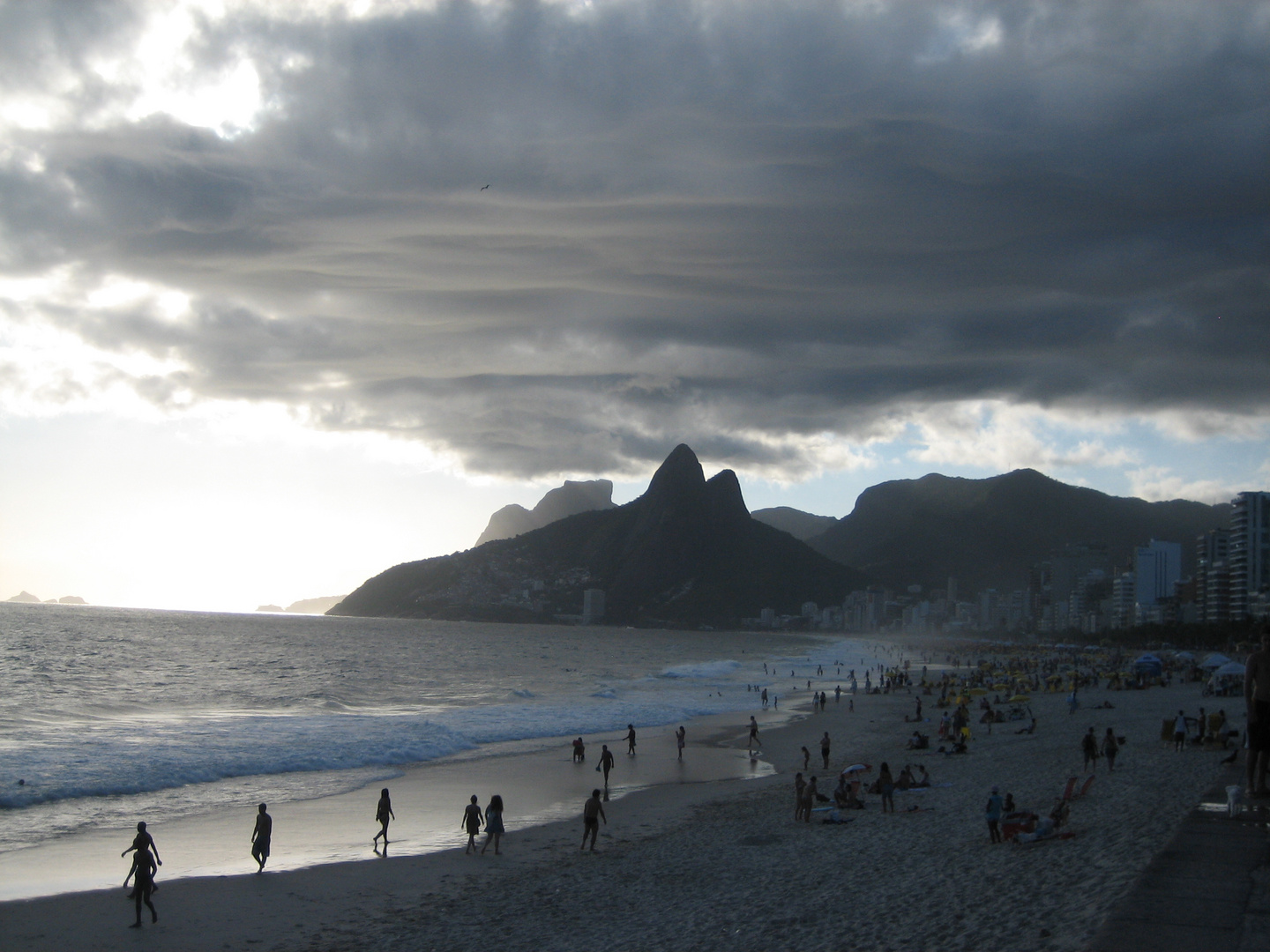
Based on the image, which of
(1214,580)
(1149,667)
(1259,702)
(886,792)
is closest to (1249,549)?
(1214,580)

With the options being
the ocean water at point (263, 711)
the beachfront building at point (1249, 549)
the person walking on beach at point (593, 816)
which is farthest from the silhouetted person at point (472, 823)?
the beachfront building at point (1249, 549)

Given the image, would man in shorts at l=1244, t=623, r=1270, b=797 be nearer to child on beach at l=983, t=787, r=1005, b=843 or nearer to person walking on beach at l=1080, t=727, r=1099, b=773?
child on beach at l=983, t=787, r=1005, b=843

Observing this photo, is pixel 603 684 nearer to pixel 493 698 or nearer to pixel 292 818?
pixel 493 698

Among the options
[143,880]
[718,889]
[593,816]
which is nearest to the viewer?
[143,880]

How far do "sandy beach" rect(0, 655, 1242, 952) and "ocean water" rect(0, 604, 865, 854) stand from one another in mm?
6792

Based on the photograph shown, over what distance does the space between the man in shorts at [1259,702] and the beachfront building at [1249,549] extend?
16591cm

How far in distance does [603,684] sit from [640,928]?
5392 centimetres

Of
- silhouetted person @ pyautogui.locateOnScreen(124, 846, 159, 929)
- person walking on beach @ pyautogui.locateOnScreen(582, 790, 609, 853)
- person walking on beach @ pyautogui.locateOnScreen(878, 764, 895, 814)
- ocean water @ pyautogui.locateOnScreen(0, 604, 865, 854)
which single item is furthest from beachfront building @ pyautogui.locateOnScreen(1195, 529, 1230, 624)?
silhouetted person @ pyautogui.locateOnScreen(124, 846, 159, 929)

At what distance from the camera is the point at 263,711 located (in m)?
42.3

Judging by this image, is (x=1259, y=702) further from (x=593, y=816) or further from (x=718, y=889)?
(x=593, y=816)

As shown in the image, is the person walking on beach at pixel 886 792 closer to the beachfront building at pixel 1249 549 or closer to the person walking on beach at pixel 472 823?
the person walking on beach at pixel 472 823

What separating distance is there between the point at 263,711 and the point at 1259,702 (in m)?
41.0

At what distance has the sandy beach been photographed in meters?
10.7

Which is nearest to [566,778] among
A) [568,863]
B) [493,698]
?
[568,863]
